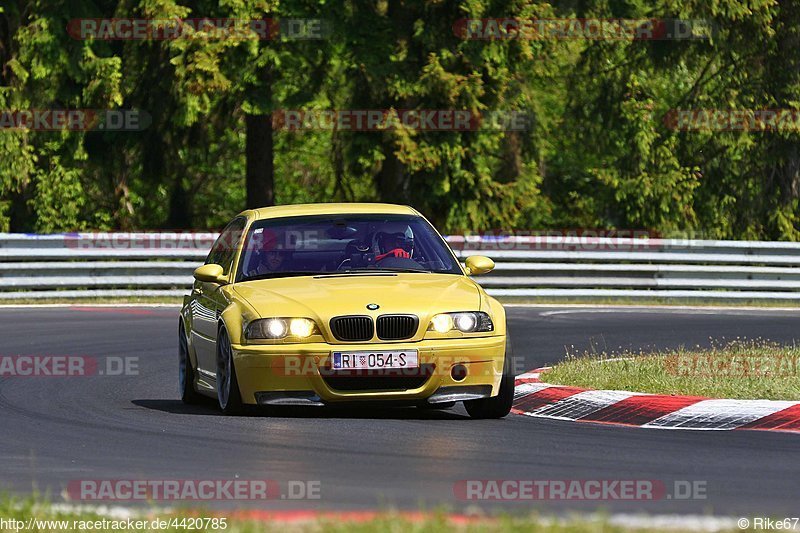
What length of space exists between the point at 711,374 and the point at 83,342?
7.36 metres

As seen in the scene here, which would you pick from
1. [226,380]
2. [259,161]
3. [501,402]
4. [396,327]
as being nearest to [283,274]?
[226,380]

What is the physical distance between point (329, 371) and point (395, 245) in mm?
1710

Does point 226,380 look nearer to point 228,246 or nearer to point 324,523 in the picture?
point 228,246

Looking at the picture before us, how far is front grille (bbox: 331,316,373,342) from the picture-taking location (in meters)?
10.4

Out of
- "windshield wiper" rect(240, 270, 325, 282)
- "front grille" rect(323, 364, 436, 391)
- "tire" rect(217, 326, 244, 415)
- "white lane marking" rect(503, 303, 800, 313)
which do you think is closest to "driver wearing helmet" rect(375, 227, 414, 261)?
"windshield wiper" rect(240, 270, 325, 282)

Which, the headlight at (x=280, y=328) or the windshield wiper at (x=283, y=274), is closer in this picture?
the headlight at (x=280, y=328)

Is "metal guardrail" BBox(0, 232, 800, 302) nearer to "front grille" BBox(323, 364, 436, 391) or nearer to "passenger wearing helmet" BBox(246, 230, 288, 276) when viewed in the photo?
"passenger wearing helmet" BBox(246, 230, 288, 276)

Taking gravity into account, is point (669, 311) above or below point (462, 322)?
below

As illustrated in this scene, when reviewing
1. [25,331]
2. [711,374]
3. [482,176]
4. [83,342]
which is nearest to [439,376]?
[711,374]

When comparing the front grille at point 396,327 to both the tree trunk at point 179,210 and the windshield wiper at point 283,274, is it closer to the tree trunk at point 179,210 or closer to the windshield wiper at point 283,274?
the windshield wiper at point 283,274

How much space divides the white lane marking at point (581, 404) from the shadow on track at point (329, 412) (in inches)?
24.6

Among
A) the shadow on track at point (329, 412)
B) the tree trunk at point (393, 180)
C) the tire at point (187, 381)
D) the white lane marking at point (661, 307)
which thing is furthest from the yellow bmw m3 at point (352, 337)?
the tree trunk at point (393, 180)

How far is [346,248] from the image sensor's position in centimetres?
1179

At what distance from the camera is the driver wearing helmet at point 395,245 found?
11.8 metres
